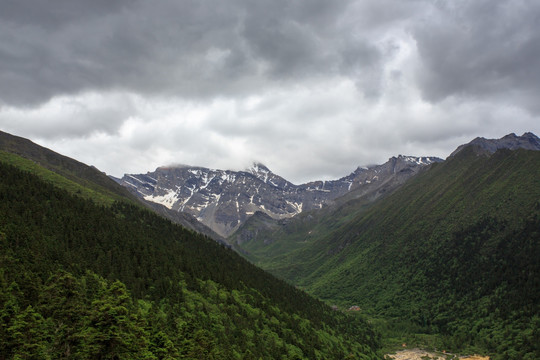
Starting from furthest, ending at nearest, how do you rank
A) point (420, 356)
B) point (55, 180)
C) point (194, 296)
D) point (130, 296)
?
point (55, 180) → point (420, 356) → point (194, 296) → point (130, 296)

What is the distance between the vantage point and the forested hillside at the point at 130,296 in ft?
143

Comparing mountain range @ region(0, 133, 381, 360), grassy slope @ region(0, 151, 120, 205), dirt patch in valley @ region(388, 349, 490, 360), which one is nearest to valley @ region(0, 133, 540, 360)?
mountain range @ region(0, 133, 381, 360)

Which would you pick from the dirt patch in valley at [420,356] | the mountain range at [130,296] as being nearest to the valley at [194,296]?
the mountain range at [130,296]

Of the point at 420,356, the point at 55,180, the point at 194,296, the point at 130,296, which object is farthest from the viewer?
the point at 55,180

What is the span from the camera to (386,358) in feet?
420

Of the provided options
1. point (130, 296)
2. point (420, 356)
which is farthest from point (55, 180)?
point (420, 356)

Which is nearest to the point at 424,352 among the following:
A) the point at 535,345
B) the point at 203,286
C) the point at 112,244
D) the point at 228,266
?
the point at 535,345

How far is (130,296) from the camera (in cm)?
7425

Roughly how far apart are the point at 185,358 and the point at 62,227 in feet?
205

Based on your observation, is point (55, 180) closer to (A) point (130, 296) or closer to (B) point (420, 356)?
(A) point (130, 296)

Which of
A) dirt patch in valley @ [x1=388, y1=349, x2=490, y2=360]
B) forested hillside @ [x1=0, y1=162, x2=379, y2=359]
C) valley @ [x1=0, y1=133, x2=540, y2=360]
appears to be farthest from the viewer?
dirt patch in valley @ [x1=388, y1=349, x2=490, y2=360]

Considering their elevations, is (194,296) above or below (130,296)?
below

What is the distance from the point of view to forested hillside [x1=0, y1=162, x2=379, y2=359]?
4372 centimetres

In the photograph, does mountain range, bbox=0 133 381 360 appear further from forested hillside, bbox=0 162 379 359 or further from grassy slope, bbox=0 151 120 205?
grassy slope, bbox=0 151 120 205
